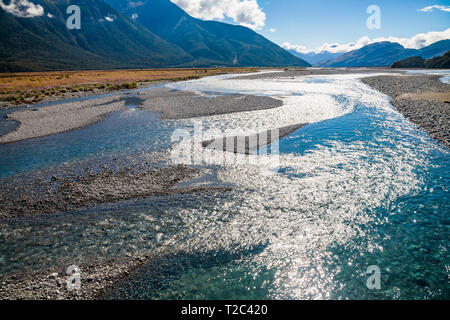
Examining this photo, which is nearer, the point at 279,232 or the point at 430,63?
the point at 279,232

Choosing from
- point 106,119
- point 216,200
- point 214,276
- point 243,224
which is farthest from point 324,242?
point 106,119

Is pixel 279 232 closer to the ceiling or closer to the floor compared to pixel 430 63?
closer to the floor

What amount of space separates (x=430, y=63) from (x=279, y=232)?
195 metres

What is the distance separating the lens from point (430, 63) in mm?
145875

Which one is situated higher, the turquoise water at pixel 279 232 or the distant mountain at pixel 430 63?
the distant mountain at pixel 430 63

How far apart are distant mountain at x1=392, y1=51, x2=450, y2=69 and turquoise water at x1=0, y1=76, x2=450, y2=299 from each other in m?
168

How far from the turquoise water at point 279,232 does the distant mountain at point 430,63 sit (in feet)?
552

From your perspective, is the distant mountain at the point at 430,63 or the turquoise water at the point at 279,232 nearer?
the turquoise water at the point at 279,232

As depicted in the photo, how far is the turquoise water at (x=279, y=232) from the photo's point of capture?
7668 millimetres

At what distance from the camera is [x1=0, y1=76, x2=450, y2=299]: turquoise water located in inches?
302

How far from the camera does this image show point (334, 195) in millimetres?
12188
